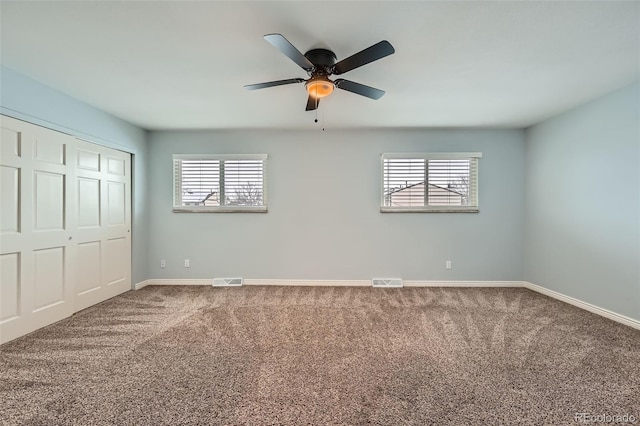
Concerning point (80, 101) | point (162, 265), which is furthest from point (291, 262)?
point (80, 101)

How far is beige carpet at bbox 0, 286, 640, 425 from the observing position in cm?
170

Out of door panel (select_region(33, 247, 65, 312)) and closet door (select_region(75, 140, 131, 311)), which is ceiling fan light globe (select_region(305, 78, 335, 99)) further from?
door panel (select_region(33, 247, 65, 312))

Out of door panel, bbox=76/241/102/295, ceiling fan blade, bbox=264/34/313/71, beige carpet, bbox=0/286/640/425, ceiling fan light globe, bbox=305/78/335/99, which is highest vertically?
ceiling fan blade, bbox=264/34/313/71

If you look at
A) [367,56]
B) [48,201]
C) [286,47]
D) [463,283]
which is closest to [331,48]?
[367,56]

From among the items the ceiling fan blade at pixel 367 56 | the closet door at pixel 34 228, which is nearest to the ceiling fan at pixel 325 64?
the ceiling fan blade at pixel 367 56

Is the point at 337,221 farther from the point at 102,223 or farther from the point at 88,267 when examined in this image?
the point at 88,267

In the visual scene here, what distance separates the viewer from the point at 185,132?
180 inches

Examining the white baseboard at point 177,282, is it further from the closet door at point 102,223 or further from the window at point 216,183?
the window at point 216,183

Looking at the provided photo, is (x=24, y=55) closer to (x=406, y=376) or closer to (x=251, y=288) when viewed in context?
(x=251, y=288)

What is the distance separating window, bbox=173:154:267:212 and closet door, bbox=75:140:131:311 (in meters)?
0.75

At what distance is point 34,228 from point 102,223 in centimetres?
90

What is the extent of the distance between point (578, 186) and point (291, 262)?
4115mm

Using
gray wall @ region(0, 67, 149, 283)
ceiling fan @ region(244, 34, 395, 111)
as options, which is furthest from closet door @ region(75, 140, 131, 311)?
ceiling fan @ region(244, 34, 395, 111)

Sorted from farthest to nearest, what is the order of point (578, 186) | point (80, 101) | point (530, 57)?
point (578, 186) → point (80, 101) → point (530, 57)
